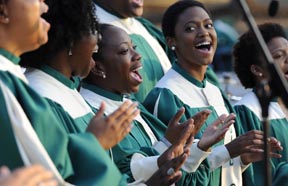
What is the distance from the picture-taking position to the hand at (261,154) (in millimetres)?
5254

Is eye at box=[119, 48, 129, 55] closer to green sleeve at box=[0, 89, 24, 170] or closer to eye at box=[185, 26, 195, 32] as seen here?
eye at box=[185, 26, 195, 32]

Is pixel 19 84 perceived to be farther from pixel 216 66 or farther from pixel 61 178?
pixel 216 66

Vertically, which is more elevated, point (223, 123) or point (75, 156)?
point (75, 156)

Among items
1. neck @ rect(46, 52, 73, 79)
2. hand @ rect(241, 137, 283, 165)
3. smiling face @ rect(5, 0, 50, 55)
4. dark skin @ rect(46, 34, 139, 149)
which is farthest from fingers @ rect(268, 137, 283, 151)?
smiling face @ rect(5, 0, 50, 55)

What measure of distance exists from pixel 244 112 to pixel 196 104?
443 mm

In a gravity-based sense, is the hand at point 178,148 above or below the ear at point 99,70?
below

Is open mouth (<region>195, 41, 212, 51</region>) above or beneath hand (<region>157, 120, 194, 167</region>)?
above

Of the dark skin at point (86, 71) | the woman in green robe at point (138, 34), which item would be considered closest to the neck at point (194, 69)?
the woman in green robe at point (138, 34)

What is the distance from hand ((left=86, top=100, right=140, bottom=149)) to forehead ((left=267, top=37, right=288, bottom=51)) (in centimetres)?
238

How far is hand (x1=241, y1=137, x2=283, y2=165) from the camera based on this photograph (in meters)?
5.25

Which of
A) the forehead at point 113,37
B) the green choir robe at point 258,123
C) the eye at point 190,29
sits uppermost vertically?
the forehead at point 113,37

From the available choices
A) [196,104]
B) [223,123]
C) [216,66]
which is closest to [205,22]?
[196,104]

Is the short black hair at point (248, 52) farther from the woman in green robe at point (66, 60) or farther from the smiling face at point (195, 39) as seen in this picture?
the woman in green robe at point (66, 60)

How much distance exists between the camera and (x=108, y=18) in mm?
6312
